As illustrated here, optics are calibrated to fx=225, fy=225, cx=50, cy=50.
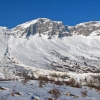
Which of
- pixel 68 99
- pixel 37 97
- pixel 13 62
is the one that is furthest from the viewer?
pixel 13 62

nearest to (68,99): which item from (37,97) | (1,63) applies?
(37,97)

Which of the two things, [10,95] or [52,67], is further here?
[52,67]

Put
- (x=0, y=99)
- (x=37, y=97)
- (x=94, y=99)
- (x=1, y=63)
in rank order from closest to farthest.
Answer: (x=0, y=99) < (x=37, y=97) < (x=94, y=99) < (x=1, y=63)

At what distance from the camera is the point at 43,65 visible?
199625 millimetres

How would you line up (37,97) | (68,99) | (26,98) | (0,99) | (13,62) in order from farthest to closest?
(13,62) < (68,99) < (37,97) < (26,98) < (0,99)

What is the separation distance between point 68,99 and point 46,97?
1408 millimetres

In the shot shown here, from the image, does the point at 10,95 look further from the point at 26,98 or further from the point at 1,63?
the point at 1,63

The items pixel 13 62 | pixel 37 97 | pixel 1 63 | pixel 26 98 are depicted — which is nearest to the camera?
pixel 26 98

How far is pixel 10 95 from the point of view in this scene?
11758 millimetres

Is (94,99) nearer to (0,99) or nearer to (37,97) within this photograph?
(37,97)

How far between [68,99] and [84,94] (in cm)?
244

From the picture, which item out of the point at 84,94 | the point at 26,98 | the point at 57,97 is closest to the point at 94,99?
the point at 84,94

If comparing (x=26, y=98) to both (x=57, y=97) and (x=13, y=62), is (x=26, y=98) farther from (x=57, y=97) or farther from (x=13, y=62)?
(x=13, y=62)

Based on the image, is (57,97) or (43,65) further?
(43,65)
